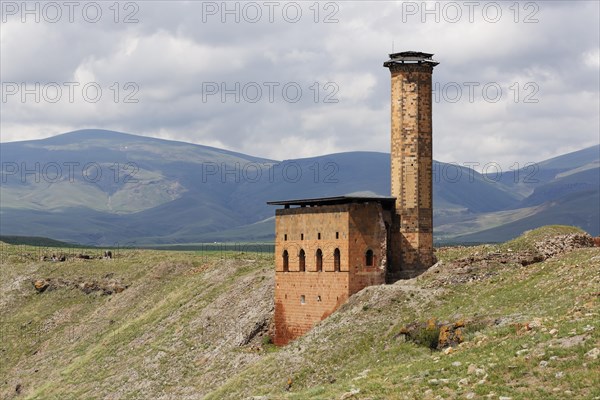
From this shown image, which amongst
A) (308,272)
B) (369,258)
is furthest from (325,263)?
(369,258)

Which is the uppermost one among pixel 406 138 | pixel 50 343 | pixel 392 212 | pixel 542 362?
pixel 406 138

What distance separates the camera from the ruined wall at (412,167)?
207 feet

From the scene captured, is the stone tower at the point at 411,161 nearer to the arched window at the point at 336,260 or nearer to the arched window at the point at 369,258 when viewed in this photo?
the arched window at the point at 369,258

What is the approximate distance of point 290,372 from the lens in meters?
50.3

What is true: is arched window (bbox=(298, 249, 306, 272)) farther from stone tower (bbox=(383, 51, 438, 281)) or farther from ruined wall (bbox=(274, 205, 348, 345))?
stone tower (bbox=(383, 51, 438, 281))

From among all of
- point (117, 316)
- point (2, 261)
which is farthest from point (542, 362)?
point (2, 261)

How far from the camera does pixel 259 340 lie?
65125 millimetres

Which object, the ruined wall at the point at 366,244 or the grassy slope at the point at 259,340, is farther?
the ruined wall at the point at 366,244

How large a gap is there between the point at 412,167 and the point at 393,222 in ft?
11.9

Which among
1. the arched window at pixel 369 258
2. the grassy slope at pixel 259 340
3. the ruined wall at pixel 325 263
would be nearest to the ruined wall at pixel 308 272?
the ruined wall at pixel 325 263

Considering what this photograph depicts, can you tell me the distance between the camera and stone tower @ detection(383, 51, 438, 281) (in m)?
63.2

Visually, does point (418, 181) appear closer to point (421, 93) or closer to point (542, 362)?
point (421, 93)

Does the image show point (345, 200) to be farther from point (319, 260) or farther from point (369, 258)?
point (319, 260)

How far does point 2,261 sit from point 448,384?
8696 cm
